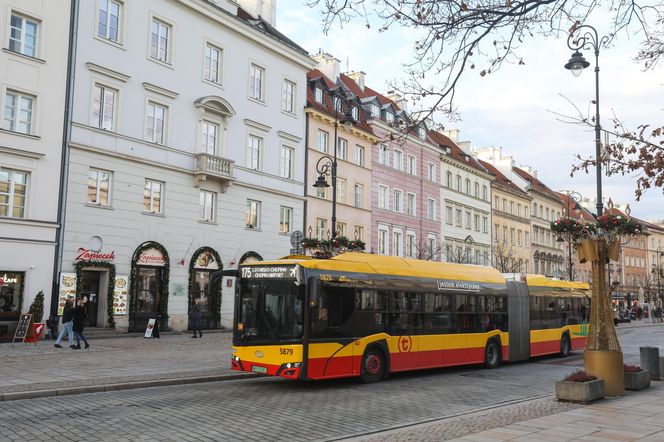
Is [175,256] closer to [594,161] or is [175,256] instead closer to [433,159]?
[594,161]

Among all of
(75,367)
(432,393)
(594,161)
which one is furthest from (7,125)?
(594,161)

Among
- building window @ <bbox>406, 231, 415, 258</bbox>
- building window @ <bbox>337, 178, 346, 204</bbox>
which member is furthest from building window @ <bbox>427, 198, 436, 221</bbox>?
building window @ <bbox>337, 178, 346, 204</bbox>

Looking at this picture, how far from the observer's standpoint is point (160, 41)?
102 feet

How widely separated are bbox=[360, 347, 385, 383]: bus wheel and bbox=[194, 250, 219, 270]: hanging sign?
17688mm

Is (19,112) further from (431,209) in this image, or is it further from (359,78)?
(431,209)

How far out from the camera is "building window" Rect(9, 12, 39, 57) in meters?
25.0

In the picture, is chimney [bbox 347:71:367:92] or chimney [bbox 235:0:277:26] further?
chimney [bbox 347:71:367:92]

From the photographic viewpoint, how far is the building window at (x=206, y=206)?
107ft

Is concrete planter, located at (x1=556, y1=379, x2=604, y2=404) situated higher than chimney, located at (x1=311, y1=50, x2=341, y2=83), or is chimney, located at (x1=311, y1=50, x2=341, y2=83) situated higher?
chimney, located at (x1=311, y1=50, x2=341, y2=83)

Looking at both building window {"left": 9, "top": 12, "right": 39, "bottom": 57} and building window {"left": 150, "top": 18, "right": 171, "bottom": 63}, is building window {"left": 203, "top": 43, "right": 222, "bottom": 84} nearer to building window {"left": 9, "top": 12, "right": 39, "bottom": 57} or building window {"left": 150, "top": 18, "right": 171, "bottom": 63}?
building window {"left": 150, "top": 18, "right": 171, "bottom": 63}

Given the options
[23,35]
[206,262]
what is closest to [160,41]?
[23,35]

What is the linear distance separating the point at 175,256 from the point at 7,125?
9464 mm

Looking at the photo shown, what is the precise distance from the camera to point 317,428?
9867 millimetres

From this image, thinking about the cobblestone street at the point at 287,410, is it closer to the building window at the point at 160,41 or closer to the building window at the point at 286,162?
the building window at the point at 160,41
